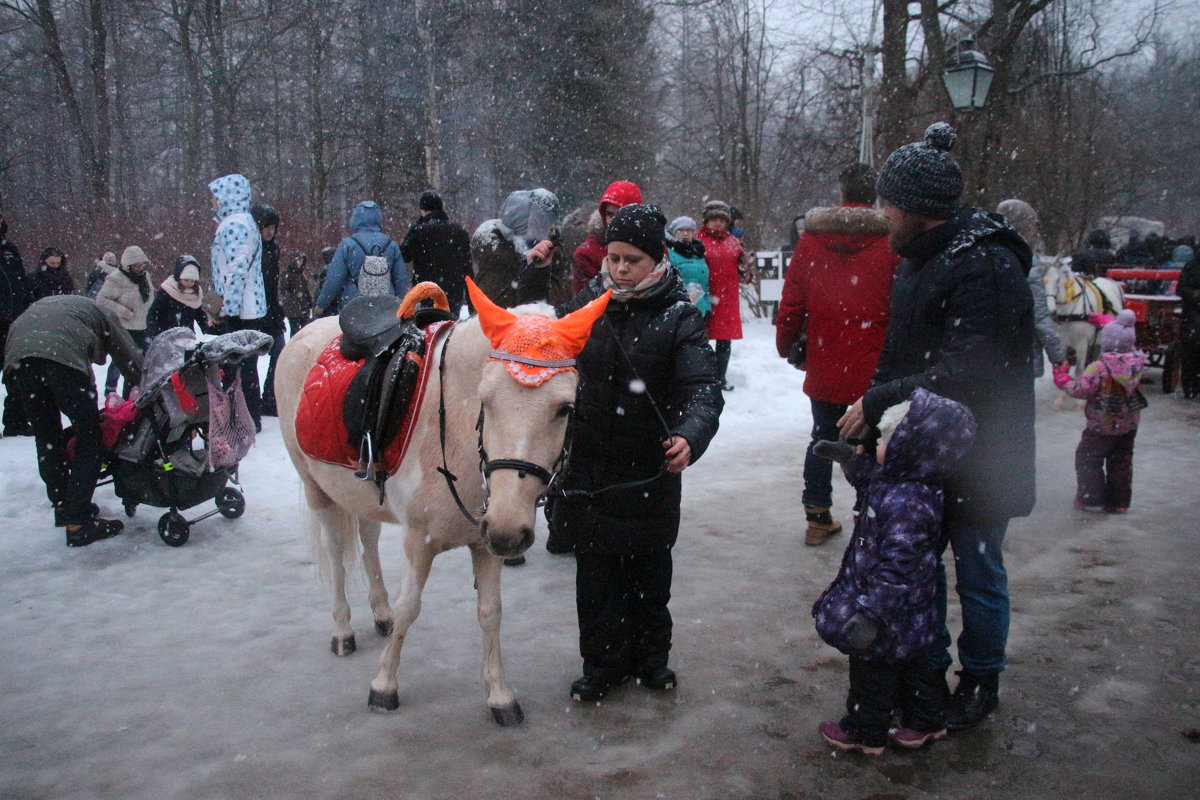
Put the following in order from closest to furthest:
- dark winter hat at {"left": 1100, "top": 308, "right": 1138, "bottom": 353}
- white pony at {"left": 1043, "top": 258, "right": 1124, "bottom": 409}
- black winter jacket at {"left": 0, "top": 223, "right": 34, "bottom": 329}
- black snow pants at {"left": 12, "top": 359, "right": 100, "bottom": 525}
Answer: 1. black snow pants at {"left": 12, "top": 359, "right": 100, "bottom": 525}
2. dark winter hat at {"left": 1100, "top": 308, "right": 1138, "bottom": 353}
3. black winter jacket at {"left": 0, "top": 223, "right": 34, "bottom": 329}
4. white pony at {"left": 1043, "top": 258, "right": 1124, "bottom": 409}

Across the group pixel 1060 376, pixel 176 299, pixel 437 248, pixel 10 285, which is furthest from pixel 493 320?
pixel 10 285

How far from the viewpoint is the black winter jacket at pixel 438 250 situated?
24.1 feet

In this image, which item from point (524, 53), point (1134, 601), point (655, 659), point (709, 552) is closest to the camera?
point (655, 659)

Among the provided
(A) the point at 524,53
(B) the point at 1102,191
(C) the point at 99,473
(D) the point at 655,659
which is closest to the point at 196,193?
(A) the point at 524,53

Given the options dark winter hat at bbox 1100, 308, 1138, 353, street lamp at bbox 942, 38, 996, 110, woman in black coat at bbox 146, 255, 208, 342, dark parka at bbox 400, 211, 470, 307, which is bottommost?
dark winter hat at bbox 1100, 308, 1138, 353

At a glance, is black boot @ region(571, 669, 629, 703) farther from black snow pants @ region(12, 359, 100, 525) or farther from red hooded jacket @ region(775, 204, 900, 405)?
black snow pants @ region(12, 359, 100, 525)

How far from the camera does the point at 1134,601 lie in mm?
4520

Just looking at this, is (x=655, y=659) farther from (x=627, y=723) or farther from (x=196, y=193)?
(x=196, y=193)

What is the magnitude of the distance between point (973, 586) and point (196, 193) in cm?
2042

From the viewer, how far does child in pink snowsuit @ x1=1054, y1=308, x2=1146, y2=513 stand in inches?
235

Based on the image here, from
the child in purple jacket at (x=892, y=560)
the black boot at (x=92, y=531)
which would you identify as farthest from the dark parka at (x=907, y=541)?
the black boot at (x=92, y=531)

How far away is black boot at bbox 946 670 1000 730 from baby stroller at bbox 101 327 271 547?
463 cm

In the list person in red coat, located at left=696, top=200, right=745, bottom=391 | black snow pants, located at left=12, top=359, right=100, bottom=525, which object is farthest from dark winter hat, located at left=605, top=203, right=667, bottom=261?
person in red coat, located at left=696, top=200, right=745, bottom=391

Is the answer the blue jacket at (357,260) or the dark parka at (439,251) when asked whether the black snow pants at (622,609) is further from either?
the blue jacket at (357,260)
